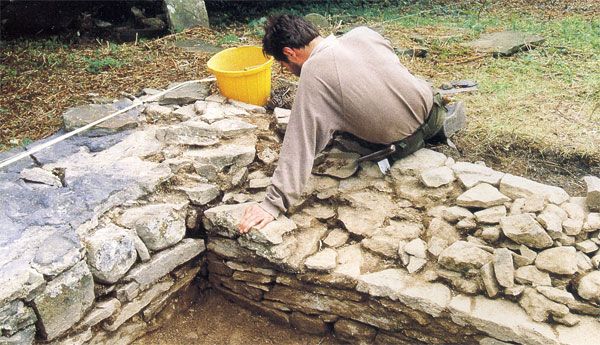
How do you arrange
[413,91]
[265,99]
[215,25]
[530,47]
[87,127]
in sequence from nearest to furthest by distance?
1. [413,91]
2. [87,127]
3. [265,99]
4. [530,47]
5. [215,25]

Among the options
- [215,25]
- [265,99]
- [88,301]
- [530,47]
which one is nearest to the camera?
[88,301]

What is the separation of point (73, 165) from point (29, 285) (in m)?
1.03

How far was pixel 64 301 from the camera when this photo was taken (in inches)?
107

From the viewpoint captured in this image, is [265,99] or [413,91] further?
[265,99]

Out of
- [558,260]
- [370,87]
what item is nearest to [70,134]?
[370,87]

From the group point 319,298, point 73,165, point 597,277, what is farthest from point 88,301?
point 597,277

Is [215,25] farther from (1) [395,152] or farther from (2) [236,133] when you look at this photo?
(1) [395,152]

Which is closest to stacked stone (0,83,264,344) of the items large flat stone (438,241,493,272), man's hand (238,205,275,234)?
man's hand (238,205,275,234)

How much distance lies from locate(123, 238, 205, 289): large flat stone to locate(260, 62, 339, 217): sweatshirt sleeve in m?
0.67

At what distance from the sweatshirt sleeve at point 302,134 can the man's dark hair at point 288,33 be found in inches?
11.1

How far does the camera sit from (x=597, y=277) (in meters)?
2.70

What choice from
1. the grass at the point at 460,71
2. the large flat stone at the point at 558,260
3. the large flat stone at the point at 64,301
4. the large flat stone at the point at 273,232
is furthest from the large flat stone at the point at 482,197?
the large flat stone at the point at 64,301

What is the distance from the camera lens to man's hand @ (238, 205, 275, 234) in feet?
10.4

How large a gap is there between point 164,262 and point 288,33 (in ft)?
4.91
